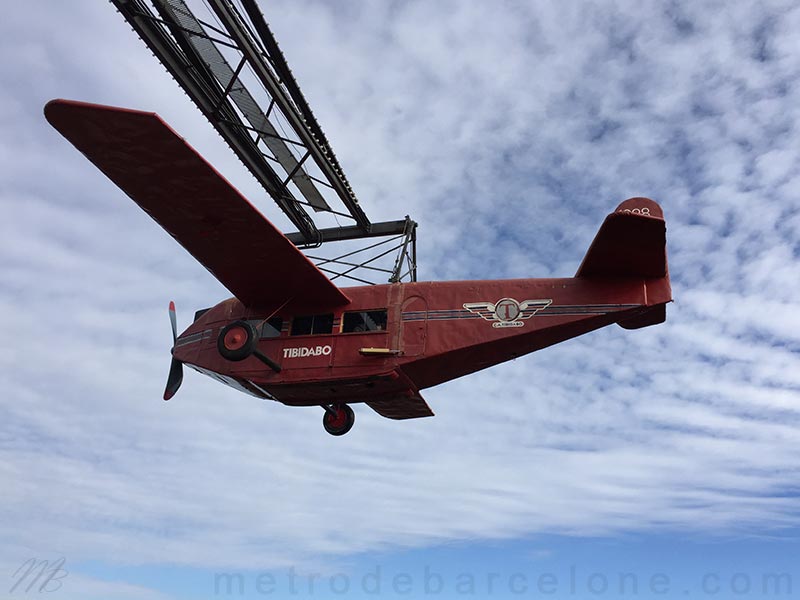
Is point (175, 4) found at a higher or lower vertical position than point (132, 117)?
higher

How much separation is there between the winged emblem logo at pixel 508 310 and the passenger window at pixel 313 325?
10.2ft

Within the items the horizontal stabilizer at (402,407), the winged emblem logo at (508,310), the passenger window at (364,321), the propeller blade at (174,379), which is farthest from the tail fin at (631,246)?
the propeller blade at (174,379)

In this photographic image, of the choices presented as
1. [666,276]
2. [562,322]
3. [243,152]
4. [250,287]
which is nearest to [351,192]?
[243,152]

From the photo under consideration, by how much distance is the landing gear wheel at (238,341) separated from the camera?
1323cm

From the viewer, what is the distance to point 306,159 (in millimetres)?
15656

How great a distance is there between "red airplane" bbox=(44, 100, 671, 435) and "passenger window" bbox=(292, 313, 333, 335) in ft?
0.08

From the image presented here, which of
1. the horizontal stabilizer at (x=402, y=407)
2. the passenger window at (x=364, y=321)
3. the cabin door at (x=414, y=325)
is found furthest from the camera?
the horizontal stabilizer at (x=402, y=407)

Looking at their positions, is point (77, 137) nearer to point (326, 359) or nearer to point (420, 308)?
point (326, 359)

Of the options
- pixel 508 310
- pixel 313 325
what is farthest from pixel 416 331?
pixel 313 325

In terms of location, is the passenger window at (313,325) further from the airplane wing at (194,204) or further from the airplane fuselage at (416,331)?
the airplane wing at (194,204)

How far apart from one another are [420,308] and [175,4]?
308 inches

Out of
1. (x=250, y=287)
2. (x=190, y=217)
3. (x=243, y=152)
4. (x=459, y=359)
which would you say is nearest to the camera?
(x=190, y=217)

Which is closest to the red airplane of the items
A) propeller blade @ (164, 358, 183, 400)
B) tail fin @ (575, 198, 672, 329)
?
tail fin @ (575, 198, 672, 329)

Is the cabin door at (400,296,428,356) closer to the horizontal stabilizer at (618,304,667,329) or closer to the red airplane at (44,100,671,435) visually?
the red airplane at (44,100,671,435)
